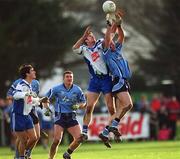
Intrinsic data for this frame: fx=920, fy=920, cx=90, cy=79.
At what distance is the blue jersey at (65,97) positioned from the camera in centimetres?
2420

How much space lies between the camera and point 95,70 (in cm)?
2264

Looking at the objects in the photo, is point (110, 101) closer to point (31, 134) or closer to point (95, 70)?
point (95, 70)

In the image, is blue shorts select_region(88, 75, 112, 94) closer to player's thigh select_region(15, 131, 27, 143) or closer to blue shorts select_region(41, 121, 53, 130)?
player's thigh select_region(15, 131, 27, 143)

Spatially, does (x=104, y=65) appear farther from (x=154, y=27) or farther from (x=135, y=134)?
(x=154, y=27)

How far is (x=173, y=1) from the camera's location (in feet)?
188

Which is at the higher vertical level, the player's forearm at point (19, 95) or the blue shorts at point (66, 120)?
the player's forearm at point (19, 95)

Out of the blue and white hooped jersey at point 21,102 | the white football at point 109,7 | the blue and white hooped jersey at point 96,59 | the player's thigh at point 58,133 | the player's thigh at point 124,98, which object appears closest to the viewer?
the white football at point 109,7

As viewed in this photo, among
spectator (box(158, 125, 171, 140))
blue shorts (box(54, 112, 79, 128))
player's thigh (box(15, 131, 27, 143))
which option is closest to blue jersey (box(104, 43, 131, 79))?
blue shorts (box(54, 112, 79, 128))

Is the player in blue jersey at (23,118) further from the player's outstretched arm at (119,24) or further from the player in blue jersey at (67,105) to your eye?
the player's outstretched arm at (119,24)

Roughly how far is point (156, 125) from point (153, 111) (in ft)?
2.15

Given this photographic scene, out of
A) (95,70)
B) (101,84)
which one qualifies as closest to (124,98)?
(101,84)

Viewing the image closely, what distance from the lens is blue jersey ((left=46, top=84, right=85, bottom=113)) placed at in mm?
24203

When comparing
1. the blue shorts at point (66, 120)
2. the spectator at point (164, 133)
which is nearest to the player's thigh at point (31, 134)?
the blue shorts at point (66, 120)

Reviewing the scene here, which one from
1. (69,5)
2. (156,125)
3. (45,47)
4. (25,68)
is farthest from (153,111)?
(25,68)
